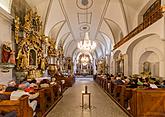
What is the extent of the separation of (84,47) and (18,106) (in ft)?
39.2

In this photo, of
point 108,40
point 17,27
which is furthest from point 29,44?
point 108,40

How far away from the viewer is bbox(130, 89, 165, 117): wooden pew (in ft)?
18.9

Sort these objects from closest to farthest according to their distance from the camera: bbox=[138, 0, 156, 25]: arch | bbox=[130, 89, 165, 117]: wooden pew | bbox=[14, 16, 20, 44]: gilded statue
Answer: bbox=[130, 89, 165, 117]: wooden pew < bbox=[14, 16, 20, 44]: gilded statue < bbox=[138, 0, 156, 25]: arch

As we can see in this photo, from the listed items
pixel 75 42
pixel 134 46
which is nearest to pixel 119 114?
pixel 134 46

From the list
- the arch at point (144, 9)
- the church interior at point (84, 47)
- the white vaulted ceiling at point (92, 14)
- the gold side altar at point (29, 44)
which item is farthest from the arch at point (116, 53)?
the gold side altar at point (29, 44)

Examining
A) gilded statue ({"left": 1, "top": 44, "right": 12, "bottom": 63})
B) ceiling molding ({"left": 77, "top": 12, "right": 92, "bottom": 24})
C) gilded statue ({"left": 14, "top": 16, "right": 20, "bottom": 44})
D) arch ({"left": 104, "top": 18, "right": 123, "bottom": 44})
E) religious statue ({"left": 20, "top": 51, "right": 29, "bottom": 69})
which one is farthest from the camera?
arch ({"left": 104, "top": 18, "right": 123, "bottom": 44})

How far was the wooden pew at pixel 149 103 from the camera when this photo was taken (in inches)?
227

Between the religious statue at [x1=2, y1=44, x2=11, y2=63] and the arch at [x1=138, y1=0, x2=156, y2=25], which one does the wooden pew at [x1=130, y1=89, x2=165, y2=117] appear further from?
the arch at [x1=138, y1=0, x2=156, y2=25]

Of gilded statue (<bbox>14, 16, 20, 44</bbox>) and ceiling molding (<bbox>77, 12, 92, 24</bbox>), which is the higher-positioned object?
ceiling molding (<bbox>77, 12, 92, 24</bbox>)

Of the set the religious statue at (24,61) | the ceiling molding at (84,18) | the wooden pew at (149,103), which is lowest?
the wooden pew at (149,103)

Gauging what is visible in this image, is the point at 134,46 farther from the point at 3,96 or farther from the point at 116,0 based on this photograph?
the point at 3,96

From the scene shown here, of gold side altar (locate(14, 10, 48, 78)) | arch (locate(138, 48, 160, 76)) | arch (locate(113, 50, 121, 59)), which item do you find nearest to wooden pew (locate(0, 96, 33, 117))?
gold side altar (locate(14, 10, 48, 78))

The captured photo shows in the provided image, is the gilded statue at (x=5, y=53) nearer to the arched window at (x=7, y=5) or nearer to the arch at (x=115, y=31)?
the arched window at (x=7, y=5)

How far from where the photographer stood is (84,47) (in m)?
15.7
